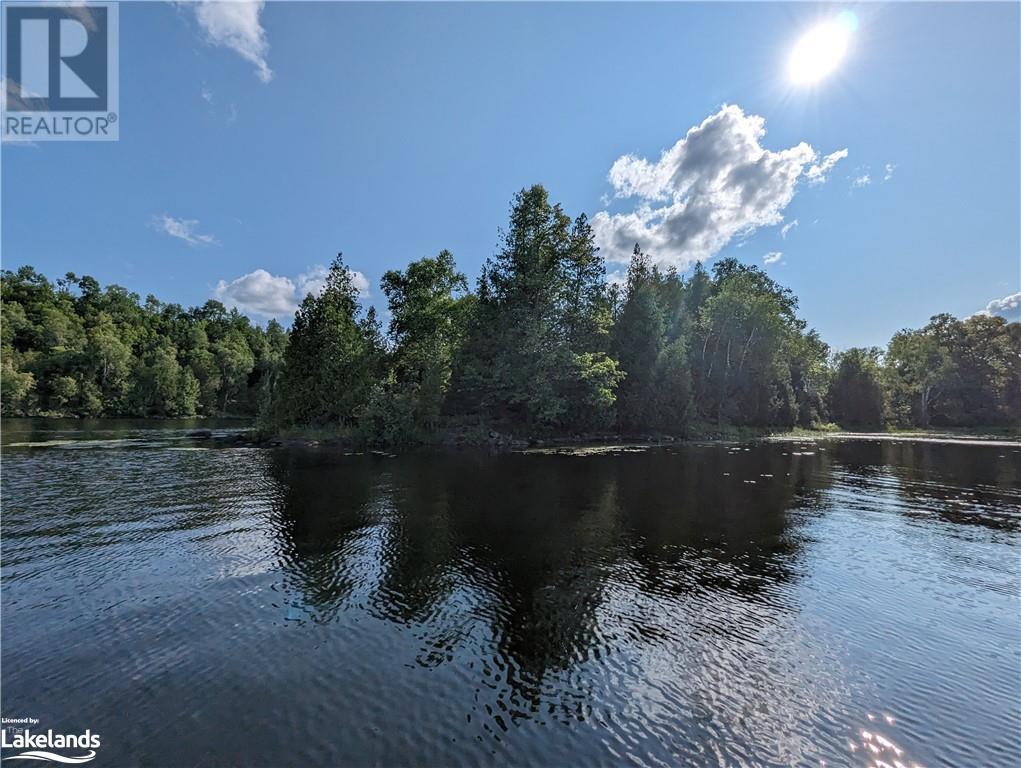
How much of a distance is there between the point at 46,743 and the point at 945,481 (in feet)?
128

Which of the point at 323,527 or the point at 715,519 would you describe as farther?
the point at 715,519

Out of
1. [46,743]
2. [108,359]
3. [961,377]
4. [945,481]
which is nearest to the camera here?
[46,743]

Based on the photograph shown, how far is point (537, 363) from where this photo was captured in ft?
152

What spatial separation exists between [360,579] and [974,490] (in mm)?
32244

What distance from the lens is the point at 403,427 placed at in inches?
1775

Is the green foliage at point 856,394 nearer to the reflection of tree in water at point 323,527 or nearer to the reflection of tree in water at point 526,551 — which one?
the reflection of tree in water at point 526,551

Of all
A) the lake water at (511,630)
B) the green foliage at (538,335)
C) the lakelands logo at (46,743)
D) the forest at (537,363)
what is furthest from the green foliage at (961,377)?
the lakelands logo at (46,743)

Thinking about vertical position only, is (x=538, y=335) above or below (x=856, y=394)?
above

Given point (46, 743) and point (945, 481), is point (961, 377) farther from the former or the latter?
point (46, 743)

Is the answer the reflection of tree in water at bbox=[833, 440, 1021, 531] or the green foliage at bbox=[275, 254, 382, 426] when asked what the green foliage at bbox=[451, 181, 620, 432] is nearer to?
the green foliage at bbox=[275, 254, 382, 426]

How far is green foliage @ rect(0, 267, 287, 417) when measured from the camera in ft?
251

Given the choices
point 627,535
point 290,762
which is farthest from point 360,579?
point 627,535

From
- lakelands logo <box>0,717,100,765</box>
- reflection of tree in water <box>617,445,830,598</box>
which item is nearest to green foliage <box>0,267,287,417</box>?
reflection of tree in water <box>617,445,830,598</box>

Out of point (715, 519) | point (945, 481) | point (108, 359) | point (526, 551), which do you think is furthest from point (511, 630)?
point (108, 359)
